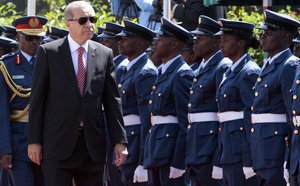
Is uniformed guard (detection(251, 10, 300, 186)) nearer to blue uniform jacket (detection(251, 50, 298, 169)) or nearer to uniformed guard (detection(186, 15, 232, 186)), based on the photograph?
blue uniform jacket (detection(251, 50, 298, 169))

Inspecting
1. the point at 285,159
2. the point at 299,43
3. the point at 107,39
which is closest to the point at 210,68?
the point at 299,43

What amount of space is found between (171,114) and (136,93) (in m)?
0.78

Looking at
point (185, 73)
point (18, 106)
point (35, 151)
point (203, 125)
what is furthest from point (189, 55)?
point (35, 151)

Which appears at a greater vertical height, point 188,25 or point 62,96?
point 62,96

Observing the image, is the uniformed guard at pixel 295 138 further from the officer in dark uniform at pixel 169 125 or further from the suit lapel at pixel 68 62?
the officer in dark uniform at pixel 169 125

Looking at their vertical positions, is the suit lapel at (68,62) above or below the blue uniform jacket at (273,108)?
above

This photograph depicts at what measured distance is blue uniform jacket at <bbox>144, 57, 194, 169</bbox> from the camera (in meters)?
11.5

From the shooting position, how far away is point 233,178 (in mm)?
10570

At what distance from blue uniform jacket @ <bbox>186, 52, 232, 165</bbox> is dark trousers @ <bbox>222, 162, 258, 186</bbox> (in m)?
0.47

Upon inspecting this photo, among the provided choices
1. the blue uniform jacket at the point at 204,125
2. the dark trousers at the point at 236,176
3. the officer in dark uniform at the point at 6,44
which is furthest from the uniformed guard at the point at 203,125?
the officer in dark uniform at the point at 6,44

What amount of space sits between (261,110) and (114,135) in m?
1.52

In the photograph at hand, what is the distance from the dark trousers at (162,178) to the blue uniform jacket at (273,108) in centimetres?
159

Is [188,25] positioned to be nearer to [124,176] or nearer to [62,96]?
→ [124,176]

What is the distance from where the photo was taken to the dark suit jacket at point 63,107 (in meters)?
9.14
